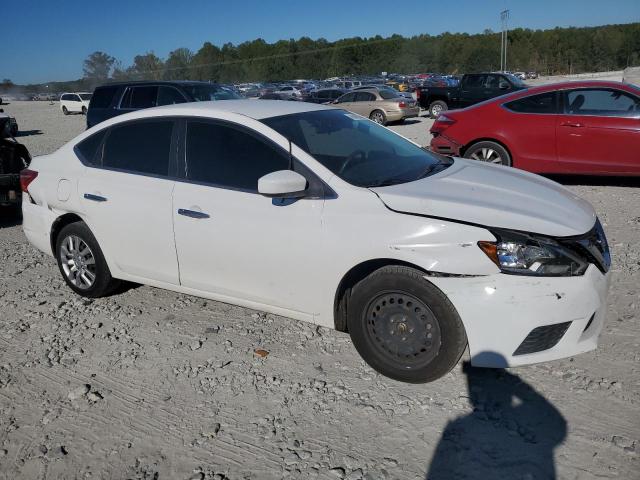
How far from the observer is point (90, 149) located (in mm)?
4598

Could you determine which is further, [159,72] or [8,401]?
[159,72]

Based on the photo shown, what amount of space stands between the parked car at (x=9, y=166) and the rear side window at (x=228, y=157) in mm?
4571

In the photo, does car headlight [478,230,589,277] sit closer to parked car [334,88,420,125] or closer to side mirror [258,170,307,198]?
side mirror [258,170,307,198]

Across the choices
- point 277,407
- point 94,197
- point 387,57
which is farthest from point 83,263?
point 387,57

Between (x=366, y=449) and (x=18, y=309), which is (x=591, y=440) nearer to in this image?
(x=366, y=449)

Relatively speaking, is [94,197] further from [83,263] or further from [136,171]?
[83,263]

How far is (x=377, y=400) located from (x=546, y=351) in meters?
0.95

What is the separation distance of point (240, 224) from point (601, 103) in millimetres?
5904

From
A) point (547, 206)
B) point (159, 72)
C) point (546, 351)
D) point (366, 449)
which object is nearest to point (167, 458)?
point (366, 449)

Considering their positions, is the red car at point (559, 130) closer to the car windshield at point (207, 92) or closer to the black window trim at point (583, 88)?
the black window trim at point (583, 88)

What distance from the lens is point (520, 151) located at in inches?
305

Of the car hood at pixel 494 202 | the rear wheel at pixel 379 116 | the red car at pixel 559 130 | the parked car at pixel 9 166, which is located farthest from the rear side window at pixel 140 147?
the rear wheel at pixel 379 116

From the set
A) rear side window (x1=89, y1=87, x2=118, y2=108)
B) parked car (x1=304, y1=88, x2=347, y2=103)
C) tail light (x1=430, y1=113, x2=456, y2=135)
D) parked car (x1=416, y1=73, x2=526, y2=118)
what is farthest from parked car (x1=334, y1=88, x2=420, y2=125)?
tail light (x1=430, y1=113, x2=456, y2=135)

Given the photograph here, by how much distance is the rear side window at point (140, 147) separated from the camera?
4.14m
